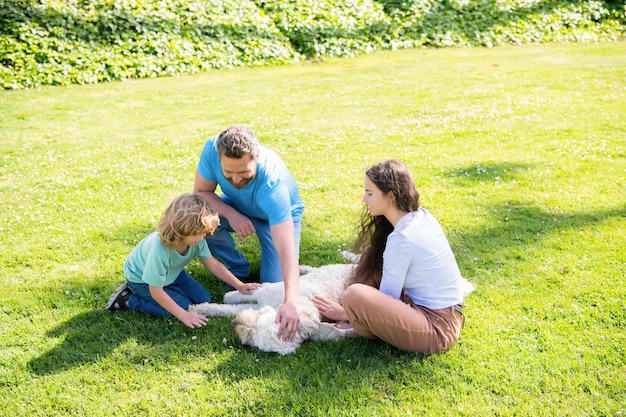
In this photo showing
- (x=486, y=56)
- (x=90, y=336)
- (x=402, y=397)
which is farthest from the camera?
(x=486, y=56)

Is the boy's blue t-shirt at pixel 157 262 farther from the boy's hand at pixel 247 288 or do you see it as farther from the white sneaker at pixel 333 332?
the white sneaker at pixel 333 332

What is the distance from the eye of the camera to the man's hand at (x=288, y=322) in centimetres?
361

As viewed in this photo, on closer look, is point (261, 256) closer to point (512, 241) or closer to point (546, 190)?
point (512, 241)

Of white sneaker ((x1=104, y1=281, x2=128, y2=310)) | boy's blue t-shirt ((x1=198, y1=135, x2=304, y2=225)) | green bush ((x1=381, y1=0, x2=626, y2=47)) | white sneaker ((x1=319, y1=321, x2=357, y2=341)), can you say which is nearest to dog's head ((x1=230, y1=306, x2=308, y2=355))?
white sneaker ((x1=319, y1=321, x2=357, y2=341))

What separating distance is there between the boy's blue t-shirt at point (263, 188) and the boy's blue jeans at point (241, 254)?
112 mm

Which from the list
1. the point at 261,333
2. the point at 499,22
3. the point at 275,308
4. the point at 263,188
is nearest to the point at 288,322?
the point at 261,333

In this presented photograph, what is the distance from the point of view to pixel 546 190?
6051mm

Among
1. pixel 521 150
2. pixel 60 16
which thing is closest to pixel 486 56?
pixel 521 150

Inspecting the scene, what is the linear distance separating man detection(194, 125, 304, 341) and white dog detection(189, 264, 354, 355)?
0.26 feet

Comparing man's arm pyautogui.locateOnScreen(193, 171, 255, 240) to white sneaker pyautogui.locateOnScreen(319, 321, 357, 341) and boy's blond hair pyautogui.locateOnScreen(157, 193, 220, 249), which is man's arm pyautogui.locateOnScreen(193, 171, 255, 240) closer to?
boy's blond hair pyautogui.locateOnScreen(157, 193, 220, 249)

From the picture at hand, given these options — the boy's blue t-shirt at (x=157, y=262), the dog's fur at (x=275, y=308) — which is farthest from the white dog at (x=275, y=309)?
the boy's blue t-shirt at (x=157, y=262)

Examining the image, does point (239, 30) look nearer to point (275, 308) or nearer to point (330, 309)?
point (275, 308)

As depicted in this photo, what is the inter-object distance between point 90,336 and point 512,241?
350 cm

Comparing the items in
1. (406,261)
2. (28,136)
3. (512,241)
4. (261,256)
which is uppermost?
(406,261)
